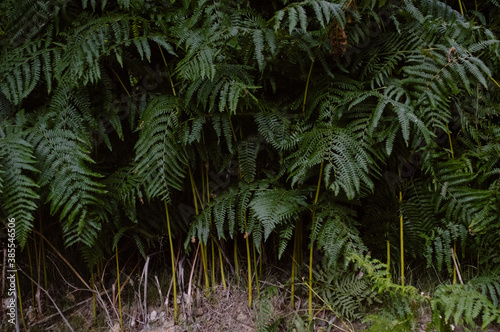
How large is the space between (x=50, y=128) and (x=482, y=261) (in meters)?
1.90

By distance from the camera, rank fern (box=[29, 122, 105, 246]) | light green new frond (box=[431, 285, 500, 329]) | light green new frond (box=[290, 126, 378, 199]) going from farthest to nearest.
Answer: fern (box=[29, 122, 105, 246]) → light green new frond (box=[290, 126, 378, 199]) → light green new frond (box=[431, 285, 500, 329])

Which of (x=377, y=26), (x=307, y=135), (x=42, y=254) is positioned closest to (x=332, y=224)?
(x=307, y=135)

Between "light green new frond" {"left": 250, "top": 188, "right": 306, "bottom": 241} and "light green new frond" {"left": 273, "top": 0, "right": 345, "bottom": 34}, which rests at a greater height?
"light green new frond" {"left": 273, "top": 0, "right": 345, "bottom": 34}

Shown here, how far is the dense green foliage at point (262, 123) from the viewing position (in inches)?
60.0

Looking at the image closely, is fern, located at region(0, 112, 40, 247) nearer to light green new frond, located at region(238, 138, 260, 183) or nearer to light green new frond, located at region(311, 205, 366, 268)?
light green new frond, located at region(238, 138, 260, 183)

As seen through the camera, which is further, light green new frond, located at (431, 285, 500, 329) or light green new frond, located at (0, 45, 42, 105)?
light green new frond, located at (0, 45, 42, 105)

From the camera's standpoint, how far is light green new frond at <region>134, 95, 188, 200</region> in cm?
158

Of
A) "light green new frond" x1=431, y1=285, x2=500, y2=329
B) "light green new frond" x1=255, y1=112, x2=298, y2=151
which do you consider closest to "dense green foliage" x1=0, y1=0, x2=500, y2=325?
"light green new frond" x1=255, y1=112, x2=298, y2=151

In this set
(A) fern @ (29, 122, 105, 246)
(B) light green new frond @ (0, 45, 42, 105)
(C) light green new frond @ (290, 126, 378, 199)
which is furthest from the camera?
(B) light green new frond @ (0, 45, 42, 105)

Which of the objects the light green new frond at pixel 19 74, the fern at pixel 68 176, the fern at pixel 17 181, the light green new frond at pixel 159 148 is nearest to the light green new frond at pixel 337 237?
the light green new frond at pixel 159 148

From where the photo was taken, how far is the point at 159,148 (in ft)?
5.18

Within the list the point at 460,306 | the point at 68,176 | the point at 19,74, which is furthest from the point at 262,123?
the point at 19,74

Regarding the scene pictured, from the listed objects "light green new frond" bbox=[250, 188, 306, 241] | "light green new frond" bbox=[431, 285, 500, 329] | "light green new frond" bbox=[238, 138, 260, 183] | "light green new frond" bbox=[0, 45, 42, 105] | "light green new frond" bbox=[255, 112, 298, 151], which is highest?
"light green new frond" bbox=[0, 45, 42, 105]

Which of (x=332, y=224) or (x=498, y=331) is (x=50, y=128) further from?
(x=498, y=331)
